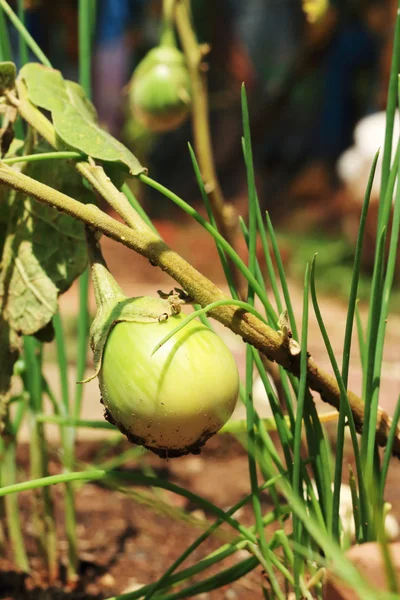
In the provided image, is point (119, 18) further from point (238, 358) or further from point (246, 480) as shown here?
point (246, 480)

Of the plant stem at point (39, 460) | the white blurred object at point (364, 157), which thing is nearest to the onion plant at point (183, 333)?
the plant stem at point (39, 460)

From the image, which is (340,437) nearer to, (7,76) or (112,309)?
(112,309)

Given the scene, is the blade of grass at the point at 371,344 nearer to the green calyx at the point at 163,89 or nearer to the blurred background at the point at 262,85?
the green calyx at the point at 163,89

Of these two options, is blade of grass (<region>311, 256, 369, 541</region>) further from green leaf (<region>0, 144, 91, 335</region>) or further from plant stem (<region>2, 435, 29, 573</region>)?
plant stem (<region>2, 435, 29, 573</region>)

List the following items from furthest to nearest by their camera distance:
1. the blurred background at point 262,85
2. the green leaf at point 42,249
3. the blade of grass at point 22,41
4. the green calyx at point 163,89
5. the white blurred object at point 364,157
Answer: the blurred background at point 262,85 → the white blurred object at point 364,157 → the green calyx at point 163,89 → the blade of grass at point 22,41 → the green leaf at point 42,249

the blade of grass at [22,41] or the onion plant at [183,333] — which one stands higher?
the blade of grass at [22,41]

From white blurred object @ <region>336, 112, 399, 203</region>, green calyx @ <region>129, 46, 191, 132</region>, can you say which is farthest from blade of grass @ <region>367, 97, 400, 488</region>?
white blurred object @ <region>336, 112, 399, 203</region>

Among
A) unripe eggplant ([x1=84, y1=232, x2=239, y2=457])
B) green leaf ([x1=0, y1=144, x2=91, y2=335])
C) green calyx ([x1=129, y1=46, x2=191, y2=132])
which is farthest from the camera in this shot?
green calyx ([x1=129, y1=46, x2=191, y2=132])
